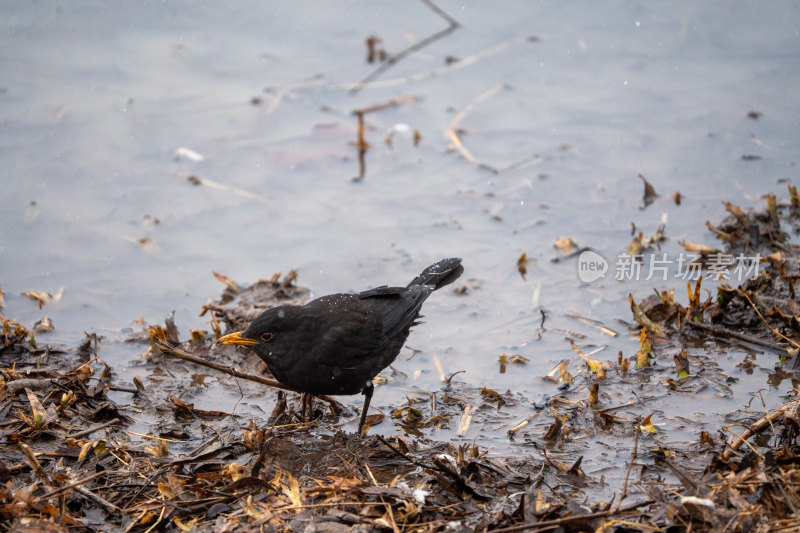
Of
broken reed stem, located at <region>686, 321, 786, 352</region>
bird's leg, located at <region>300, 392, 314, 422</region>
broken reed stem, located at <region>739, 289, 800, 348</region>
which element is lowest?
bird's leg, located at <region>300, 392, 314, 422</region>

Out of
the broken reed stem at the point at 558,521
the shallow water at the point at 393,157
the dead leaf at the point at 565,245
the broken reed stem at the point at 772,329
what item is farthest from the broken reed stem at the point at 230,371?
the broken reed stem at the point at 772,329

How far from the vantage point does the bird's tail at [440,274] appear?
6086 millimetres

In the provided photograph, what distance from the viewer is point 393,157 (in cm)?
892

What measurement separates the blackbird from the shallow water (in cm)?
53

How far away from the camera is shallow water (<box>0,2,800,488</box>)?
6.84m

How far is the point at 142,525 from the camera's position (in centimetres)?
421

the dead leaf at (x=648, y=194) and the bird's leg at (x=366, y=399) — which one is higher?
the dead leaf at (x=648, y=194)

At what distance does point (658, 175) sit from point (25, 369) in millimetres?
6295

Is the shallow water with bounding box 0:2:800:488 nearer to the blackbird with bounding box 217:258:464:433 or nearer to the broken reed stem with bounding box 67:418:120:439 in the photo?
the blackbird with bounding box 217:258:464:433

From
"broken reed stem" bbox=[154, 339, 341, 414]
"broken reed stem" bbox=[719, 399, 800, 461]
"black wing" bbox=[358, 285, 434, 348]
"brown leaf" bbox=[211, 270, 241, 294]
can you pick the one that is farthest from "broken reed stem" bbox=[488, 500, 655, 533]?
"brown leaf" bbox=[211, 270, 241, 294]

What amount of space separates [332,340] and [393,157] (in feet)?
13.3

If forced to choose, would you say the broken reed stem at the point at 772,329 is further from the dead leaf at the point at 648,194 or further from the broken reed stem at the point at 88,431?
the broken reed stem at the point at 88,431

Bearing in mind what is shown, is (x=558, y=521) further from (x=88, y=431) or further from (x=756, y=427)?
(x=88, y=431)

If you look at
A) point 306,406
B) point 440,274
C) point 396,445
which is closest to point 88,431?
point 306,406
